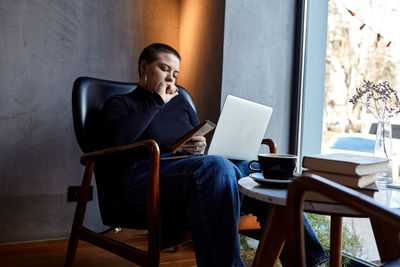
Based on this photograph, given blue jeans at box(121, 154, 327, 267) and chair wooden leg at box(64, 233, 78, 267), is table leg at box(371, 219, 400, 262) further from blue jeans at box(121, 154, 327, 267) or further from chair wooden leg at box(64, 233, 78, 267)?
chair wooden leg at box(64, 233, 78, 267)

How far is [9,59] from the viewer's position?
2014 mm

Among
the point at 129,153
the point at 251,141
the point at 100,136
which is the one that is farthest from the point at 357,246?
the point at 100,136

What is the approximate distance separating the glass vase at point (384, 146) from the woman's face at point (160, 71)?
87cm

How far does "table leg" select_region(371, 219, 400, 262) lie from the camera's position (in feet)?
3.08

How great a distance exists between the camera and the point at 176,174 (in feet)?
4.07

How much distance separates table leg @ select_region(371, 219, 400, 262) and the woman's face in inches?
40.0

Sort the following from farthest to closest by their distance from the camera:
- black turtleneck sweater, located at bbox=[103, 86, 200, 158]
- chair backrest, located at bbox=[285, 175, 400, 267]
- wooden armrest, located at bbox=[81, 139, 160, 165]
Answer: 1. black turtleneck sweater, located at bbox=[103, 86, 200, 158]
2. wooden armrest, located at bbox=[81, 139, 160, 165]
3. chair backrest, located at bbox=[285, 175, 400, 267]

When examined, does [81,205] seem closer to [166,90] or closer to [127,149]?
[127,149]

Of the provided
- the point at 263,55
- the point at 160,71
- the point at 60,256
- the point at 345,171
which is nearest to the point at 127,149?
the point at 160,71

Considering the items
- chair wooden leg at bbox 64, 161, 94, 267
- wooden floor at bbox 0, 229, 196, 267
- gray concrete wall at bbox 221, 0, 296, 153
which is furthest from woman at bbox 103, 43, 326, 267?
wooden floor at bbox 0, 229, 196, 267

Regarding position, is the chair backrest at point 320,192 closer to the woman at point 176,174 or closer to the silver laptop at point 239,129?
the woman at point 176,174

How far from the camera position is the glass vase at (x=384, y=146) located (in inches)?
43.5

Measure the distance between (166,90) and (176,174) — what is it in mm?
489

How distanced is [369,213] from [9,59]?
198 centimetres
